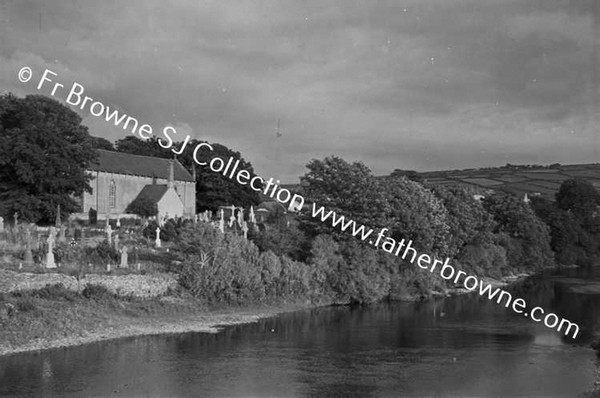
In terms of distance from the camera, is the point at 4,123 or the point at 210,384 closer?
the point at 210,384

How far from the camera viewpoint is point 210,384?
23.5 m

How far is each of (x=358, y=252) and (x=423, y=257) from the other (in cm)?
833

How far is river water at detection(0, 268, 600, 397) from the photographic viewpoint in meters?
23.4

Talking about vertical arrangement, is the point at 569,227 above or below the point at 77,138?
below

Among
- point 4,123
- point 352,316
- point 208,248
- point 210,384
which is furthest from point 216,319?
point 4,123

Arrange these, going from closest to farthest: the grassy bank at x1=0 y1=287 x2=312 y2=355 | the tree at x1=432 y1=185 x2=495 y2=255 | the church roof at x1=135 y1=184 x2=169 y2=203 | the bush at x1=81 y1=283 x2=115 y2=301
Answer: the grassy bank at x1=0 y1=287 x2=312 y2=355, the bush at x1=81 y1=283 x2=115 y2=301, the tree at x1=432 y1=185 x2=495 y2=255, the church roof at x1=135 y1=184 x2=169 y2=203

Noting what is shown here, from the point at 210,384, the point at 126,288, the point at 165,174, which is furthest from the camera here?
the point at 165,174

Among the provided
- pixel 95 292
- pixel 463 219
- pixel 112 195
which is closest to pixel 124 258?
pixel 95 292

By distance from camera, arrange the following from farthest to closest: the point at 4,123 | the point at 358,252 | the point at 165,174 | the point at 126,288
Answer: the point at 165,174, the point at 4,123, the point at 358,252, the point at 126,288

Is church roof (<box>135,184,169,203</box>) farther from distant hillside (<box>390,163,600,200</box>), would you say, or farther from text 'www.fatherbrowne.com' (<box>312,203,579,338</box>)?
distant hillside (<box>390,163,600,200</box>)

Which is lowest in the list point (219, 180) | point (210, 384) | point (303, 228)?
point (210, 384)

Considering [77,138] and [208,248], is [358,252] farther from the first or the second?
[77,138]

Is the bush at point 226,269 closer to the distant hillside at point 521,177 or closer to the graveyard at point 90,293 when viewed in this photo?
the graveyard at point 90,293

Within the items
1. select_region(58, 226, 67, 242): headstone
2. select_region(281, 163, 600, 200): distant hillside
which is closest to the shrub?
select_region(58, 226, 67, 242): headstone
